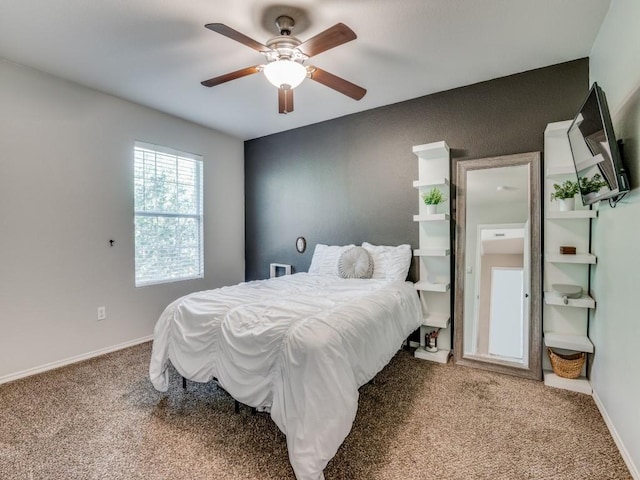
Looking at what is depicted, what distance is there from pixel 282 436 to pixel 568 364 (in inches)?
87.9

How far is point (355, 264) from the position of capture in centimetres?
328

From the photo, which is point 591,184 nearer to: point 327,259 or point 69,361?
point 327,259

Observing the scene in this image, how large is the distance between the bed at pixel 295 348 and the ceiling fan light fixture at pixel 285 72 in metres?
1.43

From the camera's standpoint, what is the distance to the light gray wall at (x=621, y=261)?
162 cm

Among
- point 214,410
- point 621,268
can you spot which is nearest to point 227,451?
point 214,410

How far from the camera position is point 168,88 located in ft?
10.2

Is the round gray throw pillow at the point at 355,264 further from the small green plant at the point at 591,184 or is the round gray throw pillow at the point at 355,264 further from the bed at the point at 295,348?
the small green plant at the point at 591,184

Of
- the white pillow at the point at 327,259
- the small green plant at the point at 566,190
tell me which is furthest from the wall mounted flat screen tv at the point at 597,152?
the white pillow at the point at 327,259

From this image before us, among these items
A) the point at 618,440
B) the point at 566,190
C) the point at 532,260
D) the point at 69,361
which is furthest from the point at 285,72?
the point at 69,361

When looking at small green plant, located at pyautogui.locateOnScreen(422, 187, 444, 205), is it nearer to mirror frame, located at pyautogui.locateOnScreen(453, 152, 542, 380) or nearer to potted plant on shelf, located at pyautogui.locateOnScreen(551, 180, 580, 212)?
mirror frame, located at pyautogui.locateOnScreen(453, 152, 542, 380)

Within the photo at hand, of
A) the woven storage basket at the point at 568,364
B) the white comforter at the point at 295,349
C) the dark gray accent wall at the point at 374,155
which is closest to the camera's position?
the white comforter at the point at 295,349

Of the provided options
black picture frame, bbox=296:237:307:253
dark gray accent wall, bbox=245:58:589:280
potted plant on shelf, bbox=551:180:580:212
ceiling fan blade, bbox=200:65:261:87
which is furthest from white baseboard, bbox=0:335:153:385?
→ potted plant on shelf, bbox=551:180:580:212

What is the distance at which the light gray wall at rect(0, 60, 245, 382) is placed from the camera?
265 cm

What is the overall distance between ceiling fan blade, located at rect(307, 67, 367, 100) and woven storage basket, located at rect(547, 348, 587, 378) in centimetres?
255
